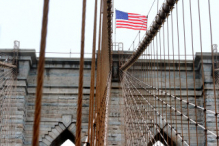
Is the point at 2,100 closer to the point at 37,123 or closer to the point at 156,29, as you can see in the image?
the point at 156,29

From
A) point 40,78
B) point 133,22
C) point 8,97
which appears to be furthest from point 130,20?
point 40,78

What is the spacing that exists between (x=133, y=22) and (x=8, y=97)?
14.8 ft

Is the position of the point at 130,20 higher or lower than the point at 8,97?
higher

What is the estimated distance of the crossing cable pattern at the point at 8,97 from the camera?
1260 cm

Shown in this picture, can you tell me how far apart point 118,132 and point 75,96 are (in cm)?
178

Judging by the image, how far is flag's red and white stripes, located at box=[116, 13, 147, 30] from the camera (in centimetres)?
1371

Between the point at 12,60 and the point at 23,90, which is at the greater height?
the point at 12,60

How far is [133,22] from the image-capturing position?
13.8 meters

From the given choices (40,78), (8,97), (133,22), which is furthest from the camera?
(133,22)

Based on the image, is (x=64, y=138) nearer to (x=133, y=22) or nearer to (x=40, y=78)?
(x=133, y=22)

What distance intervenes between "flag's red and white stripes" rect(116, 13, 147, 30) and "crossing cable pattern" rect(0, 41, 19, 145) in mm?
3349

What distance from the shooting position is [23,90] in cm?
1318

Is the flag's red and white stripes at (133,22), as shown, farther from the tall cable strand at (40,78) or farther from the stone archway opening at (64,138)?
the tall cable strand at (40,78)

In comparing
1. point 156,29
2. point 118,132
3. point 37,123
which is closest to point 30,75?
point 118,132
